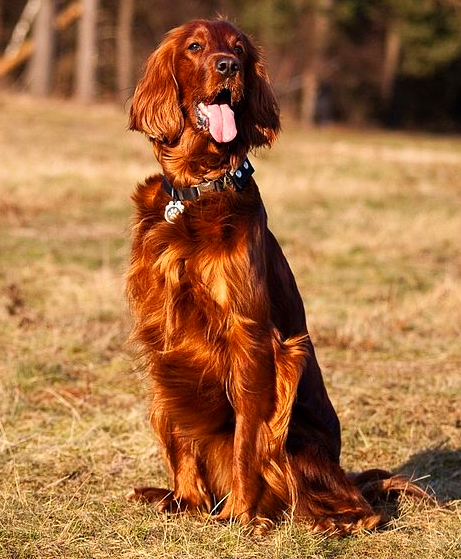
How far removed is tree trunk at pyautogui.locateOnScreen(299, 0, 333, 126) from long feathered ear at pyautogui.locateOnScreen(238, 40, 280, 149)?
27679 mm

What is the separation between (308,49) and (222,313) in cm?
2925

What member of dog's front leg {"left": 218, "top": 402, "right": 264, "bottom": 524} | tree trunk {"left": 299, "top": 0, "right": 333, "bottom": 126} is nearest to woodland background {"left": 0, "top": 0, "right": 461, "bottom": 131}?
tree trunk {"left": 299, "top": 0, "right": 333, "bottom": 126}

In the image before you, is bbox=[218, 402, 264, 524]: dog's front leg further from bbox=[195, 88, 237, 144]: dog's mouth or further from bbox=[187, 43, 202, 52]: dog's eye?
bbox=[187, 43, 202, 52]: dog's eye

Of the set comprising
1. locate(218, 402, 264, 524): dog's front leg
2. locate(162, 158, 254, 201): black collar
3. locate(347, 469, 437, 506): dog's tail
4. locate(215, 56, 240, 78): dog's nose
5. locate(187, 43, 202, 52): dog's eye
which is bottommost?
locate(347, 469, 437, 506): dog's tail

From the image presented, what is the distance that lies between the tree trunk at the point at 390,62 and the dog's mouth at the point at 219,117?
30.9 metres

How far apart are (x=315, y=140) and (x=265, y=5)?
35.6 feet

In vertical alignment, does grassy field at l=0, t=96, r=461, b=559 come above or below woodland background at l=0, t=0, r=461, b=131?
below

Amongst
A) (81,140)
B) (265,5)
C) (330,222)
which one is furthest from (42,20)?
(330,222)

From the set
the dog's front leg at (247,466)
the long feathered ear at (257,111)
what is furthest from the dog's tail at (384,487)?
the long feathered ear at (257,111)

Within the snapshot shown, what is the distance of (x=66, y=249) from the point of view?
904 cm

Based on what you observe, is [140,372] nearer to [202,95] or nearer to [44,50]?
[202,95]

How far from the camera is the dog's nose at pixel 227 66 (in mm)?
3537

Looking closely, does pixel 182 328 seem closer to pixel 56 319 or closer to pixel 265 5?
pixel 56 319

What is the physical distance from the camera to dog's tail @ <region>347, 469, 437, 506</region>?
3928mm
